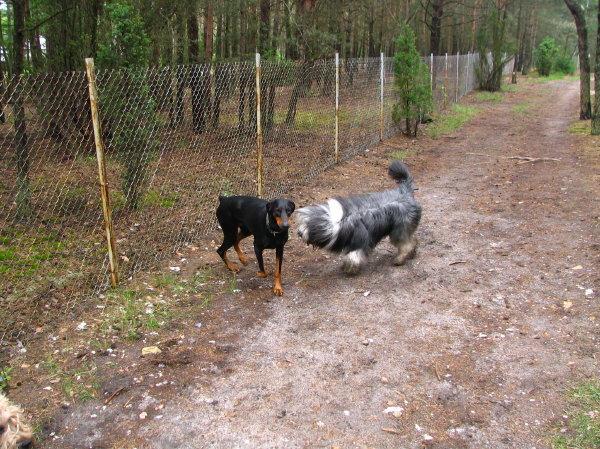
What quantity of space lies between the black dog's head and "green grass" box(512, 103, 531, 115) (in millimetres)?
17505

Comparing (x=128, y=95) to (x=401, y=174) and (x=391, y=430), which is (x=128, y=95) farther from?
(x=391, y=430)

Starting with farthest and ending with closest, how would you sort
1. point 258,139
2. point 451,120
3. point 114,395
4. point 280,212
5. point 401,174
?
1. point 451,120
2. point 258,139
3. point 401,174
4. point 280,212
5. point 114,395

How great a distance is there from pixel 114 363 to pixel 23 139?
3800 mm

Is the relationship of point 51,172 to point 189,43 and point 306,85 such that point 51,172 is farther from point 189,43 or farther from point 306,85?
point 189,43

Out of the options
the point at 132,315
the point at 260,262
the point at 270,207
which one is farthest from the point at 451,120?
the point at 132,315

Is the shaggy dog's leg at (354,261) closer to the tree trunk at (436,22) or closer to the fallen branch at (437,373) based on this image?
the fallen branch at (437,373)

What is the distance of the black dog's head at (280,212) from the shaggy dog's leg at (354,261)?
0.99 metres

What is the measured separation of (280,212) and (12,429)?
2.66m

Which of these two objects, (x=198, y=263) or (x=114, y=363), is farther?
(x=198, y=263)

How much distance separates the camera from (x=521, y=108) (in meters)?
21.1

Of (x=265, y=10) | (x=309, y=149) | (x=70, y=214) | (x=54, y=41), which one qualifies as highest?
(x=265, y=10)

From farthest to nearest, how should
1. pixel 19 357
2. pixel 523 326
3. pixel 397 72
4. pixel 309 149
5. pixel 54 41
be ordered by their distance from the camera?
pixel 397 72
pixel 309 149
pixel 54 41
pixel 523 326
pixel 19 357

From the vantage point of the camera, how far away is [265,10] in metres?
13.2

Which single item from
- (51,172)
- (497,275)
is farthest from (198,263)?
(51,172)
